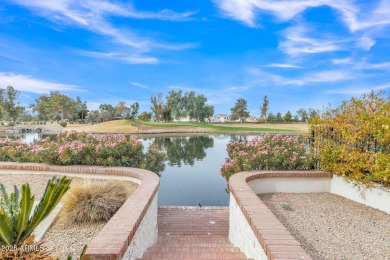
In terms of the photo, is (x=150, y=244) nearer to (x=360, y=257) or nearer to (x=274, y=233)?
(x=274, y=233)

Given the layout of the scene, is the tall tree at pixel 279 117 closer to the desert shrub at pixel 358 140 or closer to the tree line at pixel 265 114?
the tree line at pixel 265 114

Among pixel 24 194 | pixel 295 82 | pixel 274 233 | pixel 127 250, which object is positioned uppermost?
pixel 295 82

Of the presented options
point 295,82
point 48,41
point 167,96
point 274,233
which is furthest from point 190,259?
point 167,96

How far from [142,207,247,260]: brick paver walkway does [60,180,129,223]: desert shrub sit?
0.86 metres

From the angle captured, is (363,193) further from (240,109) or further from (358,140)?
(240,109)

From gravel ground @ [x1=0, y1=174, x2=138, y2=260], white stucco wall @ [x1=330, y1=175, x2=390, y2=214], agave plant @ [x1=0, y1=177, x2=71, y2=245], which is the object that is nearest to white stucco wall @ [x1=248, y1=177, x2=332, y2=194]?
white stucco wall @ [x1=330, y1=175, x2=390, y2=214]

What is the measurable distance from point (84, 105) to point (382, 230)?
80.8 meters

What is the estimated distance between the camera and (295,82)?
25.5 meters

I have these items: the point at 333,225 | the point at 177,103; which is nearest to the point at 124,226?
the point at 333,225

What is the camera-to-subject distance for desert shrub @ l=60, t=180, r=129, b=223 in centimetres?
344

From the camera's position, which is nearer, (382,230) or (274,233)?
(274,233)

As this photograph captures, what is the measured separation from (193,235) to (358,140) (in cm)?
394

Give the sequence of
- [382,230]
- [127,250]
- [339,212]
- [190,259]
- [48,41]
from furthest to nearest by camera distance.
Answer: [48,41] → [339,212] → [382,230] → [190,259] → [127,250]

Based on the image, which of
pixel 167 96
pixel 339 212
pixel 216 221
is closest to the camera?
pixel 339 212
